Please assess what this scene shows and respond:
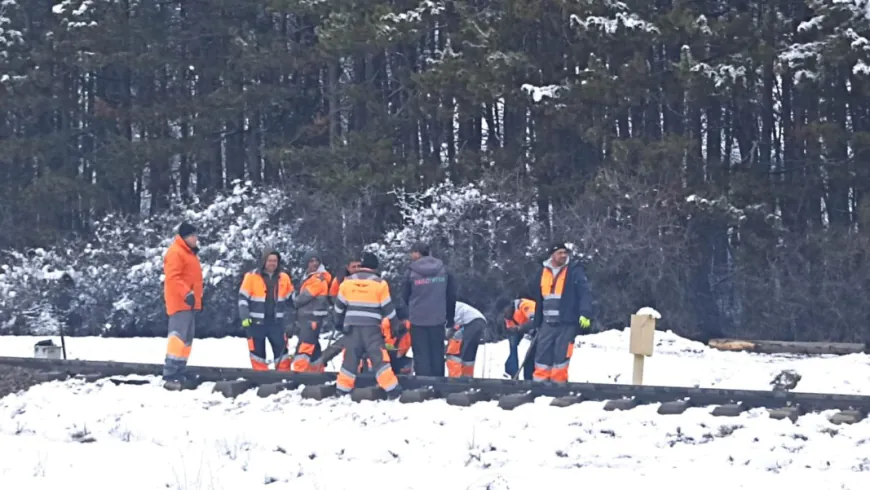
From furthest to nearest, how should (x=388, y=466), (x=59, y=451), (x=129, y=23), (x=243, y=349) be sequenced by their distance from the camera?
(x=129, y=23), (x=243, y=349), (x=59, y=451), (x=388, y=466)

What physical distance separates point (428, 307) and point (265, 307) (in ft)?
8.45

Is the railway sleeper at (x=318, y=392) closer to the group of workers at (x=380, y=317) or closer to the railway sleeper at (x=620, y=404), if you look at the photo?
the group of workers at (x=380, y=317)

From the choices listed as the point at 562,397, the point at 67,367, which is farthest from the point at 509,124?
the point at 562,397

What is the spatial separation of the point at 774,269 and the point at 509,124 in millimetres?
7978

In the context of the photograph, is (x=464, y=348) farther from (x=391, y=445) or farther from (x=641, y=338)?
(x=391, y=445)

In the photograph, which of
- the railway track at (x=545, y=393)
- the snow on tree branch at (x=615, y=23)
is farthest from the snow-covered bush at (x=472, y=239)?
the railway track at (x=545, y=393)

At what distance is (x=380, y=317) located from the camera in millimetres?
14070

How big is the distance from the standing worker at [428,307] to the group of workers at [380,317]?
0.01m

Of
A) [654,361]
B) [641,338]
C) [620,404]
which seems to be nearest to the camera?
[620,404]

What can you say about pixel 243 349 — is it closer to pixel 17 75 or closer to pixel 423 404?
pixel 423 404

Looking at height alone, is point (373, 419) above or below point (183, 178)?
below

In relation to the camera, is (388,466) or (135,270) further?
(135,270)

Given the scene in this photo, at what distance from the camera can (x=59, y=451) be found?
11.4 metres

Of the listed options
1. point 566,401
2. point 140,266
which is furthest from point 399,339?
point 140,266
